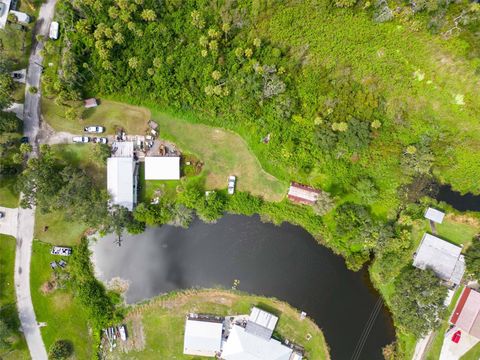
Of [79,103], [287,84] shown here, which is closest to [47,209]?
[79,103]

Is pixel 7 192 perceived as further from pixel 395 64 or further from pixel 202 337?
pixel 395 64

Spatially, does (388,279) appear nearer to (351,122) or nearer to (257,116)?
(351,122)

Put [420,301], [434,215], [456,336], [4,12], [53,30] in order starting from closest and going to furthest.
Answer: [420,301] < [456,336] < [434,215] < [4,12] < [53,30]

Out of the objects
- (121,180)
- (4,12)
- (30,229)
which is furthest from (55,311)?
(4,12)

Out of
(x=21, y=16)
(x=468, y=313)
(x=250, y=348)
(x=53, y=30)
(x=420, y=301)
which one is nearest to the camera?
(x=420, y=301)

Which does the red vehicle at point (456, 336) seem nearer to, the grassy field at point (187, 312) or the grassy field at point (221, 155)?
the grassy field at point (187, 312)

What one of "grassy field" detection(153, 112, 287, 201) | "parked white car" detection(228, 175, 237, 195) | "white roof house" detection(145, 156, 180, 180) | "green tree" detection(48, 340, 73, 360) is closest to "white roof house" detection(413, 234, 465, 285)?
"grassy field" detection(153, 112, 287, 201)
